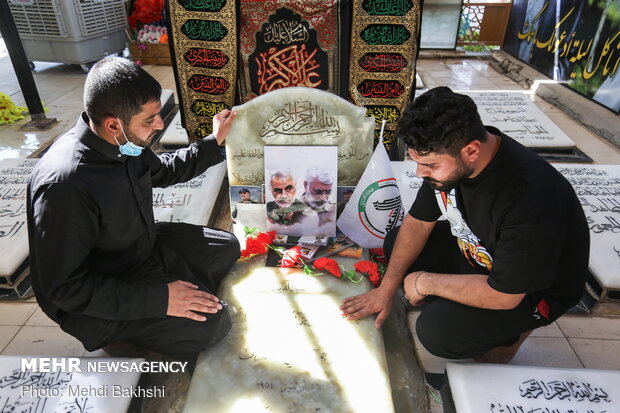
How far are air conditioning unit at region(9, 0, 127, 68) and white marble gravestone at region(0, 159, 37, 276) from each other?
3086 millimetres

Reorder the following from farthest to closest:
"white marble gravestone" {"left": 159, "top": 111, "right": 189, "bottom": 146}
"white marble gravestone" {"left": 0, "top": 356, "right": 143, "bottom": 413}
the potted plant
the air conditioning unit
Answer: the potted plant, the air conditioning unit, "white marble gravestone" {"left": 159, "top": 111, "right": 189, "bottom": 146}, "white marble gravestone" {"left": 0, "top": 356, "right": 143, "bottom": 413}

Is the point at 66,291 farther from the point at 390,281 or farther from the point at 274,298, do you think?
the point at 390,281

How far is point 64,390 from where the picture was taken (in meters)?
1.39

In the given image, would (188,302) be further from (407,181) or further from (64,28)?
(64,28)

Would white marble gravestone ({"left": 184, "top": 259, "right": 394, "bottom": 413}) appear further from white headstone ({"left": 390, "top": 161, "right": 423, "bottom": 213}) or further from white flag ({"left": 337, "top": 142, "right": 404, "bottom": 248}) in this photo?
white headstone ({"left": 390, "top": 161, "right": 423, "bottom": 213})

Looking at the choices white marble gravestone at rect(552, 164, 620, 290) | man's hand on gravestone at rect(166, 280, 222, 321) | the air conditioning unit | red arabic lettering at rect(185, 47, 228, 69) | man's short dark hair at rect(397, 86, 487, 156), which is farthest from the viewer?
the air conditioning unit

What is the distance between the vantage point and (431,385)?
161 centimetres

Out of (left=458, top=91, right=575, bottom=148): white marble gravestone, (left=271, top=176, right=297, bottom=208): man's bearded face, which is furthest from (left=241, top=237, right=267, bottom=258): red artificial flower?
(left=458, top=91, right=575, bottom=148): white marble gravestone

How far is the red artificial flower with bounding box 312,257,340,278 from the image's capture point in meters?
1.86

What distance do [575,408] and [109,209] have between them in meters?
1.63

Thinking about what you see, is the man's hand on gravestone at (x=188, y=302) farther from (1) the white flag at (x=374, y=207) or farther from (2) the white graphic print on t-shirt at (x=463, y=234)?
(2) the white graphic print on t-shirt at (x=463, y=234)

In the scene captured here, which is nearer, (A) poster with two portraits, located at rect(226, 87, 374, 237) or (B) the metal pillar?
(A) poster with two portraits, located at rect(226, 87, 374, 237)

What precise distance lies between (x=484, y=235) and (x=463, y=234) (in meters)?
0.17

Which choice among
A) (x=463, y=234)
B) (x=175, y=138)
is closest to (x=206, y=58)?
(x=175, y=138)
